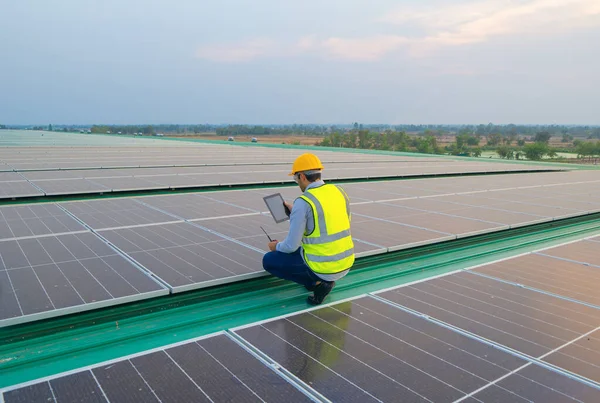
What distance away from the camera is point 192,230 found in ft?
28.3

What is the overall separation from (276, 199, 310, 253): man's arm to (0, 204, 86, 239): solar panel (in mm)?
4717

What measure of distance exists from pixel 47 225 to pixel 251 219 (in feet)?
12.8

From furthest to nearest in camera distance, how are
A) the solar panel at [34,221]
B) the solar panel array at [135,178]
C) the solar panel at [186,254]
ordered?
the solar panel array at [135,178] → the solar panel at [34,221] → the solar panel at [186,254]

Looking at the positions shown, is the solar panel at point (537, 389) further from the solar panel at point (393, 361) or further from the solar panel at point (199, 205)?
the solar panel at point (199, 205)

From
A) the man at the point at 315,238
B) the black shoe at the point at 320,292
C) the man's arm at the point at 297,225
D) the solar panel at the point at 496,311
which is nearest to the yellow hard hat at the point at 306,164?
the man at the point at 315,238

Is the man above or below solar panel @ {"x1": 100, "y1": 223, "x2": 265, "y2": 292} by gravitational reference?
above

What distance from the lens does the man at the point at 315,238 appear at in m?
5.65

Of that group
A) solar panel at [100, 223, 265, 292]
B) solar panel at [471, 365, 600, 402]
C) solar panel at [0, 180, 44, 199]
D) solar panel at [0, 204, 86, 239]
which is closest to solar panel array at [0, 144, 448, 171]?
solar panel at [0, 180, 44, 199]

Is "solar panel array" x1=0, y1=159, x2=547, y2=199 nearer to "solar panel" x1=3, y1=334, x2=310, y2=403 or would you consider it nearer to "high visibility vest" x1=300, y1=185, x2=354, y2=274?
"high visibility vest" x1=300, y1=185, x2=354, y2=274

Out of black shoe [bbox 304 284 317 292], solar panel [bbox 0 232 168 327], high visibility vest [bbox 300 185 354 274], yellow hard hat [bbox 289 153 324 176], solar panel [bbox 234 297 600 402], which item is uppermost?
yellow hard hat [bbox 289 153 324 176]

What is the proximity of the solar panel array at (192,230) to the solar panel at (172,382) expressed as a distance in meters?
1.25

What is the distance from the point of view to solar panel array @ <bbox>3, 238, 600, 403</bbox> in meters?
3.75

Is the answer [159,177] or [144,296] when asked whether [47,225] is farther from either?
[159,177]

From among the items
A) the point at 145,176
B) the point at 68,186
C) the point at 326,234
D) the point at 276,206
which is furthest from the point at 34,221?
the point at 145,176
